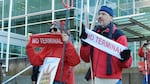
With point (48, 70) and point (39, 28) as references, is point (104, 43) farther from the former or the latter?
point (39, 28)

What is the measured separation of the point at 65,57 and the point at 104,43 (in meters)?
0.70

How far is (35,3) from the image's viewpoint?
75.0 feet

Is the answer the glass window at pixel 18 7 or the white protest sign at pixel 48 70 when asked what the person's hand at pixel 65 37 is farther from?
the glass window at pixel 18 7

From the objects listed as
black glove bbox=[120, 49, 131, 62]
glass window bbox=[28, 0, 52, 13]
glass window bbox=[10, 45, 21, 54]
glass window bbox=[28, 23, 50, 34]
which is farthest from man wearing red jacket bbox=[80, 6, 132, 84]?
glass window bbox=[10, 45, 21, 54]

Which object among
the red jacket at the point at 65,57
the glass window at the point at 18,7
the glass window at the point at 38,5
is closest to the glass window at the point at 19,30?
the glass window at the point at 18,7

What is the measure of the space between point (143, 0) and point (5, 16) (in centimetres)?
829

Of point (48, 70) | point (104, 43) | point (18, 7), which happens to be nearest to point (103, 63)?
point (104, 43)

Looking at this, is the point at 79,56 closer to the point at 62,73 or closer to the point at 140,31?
the point at 62,73

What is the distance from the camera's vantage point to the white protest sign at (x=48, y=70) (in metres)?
5.34

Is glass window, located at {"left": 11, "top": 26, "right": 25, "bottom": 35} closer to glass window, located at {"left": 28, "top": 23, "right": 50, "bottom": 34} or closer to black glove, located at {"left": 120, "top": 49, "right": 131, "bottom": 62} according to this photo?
glass window, located at {"left": 28, "top": 23, "right": 50, "bottom": 34}

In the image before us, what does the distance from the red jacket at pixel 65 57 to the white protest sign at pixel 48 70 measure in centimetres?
6

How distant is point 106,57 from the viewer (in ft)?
16.1

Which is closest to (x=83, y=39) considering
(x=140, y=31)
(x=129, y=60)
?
(x=129, y=60)

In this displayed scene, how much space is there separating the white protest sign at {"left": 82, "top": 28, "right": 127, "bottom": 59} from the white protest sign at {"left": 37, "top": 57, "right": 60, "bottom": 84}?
0.69 m
